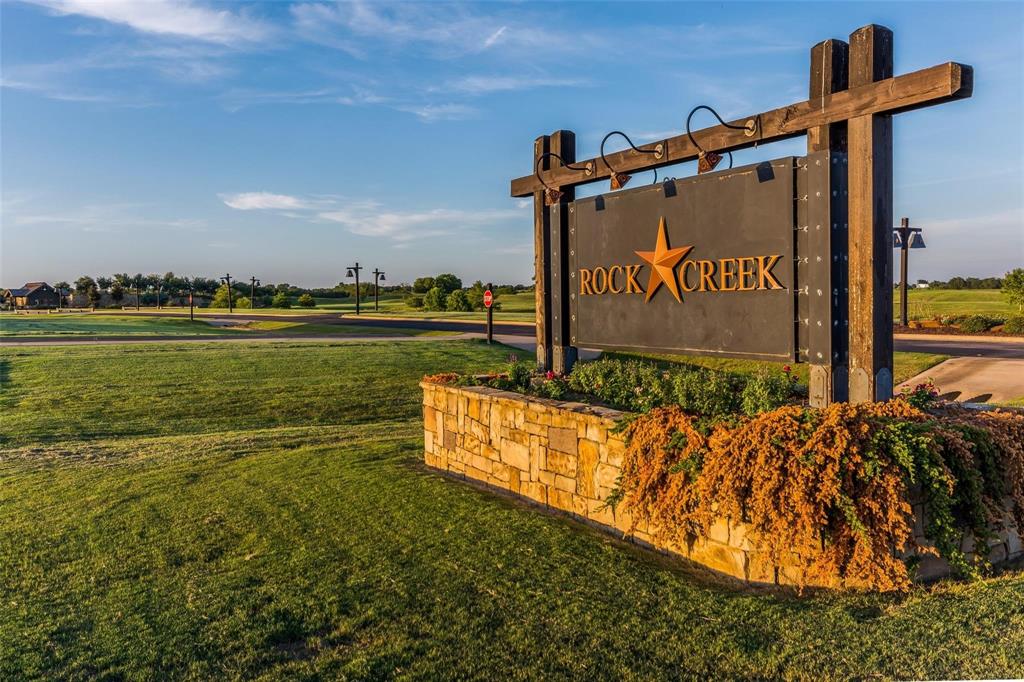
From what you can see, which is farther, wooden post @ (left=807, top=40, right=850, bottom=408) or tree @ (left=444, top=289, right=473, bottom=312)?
tree @ (left=444, top=289, right=473, bottom=312)

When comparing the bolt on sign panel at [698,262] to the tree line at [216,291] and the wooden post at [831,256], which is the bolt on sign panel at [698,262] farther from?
the tree line at [216,291]

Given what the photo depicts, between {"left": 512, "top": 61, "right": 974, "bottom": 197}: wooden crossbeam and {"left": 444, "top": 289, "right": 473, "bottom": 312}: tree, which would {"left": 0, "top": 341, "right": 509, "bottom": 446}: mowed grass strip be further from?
{"left": 444, "top": 289, "right": 473, "bottom": 312}: tree

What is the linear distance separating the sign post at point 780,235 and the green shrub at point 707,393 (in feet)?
1.10

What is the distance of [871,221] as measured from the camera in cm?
523

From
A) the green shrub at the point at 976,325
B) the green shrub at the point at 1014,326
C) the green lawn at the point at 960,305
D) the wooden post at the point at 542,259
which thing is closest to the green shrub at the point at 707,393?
the wooden post at the point at 542,259

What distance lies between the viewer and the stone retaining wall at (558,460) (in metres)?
4.79

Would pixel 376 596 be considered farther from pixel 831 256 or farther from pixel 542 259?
pixel 542 259

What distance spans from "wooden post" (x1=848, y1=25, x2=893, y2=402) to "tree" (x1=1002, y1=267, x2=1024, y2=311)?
88.6 feet

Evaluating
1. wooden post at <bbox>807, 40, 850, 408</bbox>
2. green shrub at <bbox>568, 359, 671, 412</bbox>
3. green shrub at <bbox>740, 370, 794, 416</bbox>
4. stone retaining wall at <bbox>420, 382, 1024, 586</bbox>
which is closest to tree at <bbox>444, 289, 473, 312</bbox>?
stone retaining wall at <bbox>420, 382, 1024, 586</bbox>

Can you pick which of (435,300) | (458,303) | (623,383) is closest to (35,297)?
(435,300)

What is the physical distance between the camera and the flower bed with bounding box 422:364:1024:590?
13.7ft

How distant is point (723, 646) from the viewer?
3727mm

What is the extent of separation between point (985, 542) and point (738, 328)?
2.51 meters

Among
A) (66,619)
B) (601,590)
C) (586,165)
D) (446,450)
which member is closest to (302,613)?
(66,619)
